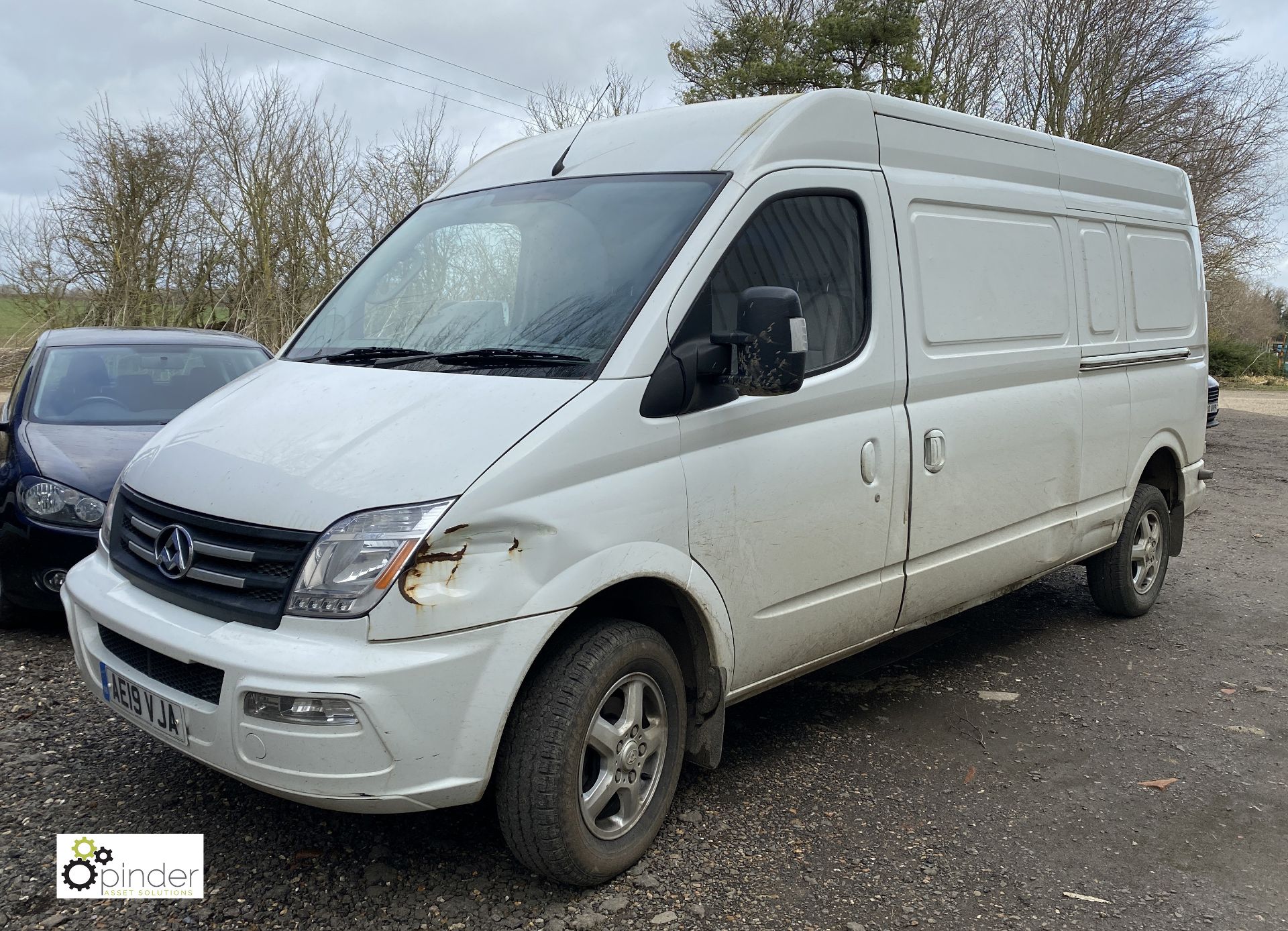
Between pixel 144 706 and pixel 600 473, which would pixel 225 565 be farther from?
pixel 600 473

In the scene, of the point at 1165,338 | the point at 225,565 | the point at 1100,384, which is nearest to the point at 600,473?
the point at 225,565

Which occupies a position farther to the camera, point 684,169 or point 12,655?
point 12,655

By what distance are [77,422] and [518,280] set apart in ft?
11.4

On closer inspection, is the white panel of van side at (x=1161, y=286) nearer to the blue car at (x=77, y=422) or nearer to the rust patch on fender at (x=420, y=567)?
the rust patch on fender at (x=420, y=567)

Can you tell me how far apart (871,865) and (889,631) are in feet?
3.60

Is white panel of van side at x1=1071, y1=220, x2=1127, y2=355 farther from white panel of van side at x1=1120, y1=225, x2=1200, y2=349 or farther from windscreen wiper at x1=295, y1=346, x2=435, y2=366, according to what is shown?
windscreen wiper at x1=295, y1=346, x2=435, y2=366

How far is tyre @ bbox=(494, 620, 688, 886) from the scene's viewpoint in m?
2.75

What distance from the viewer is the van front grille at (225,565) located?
2639mm

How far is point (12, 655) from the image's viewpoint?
15.8ft

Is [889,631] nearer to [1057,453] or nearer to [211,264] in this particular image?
[1057,453]

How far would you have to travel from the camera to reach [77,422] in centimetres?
564

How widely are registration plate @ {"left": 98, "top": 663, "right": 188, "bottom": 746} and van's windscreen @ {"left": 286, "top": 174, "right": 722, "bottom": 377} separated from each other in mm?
1195

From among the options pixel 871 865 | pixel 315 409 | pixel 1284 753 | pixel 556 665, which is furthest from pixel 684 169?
pixel 1284 753

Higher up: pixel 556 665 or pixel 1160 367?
pixel 1160 367
